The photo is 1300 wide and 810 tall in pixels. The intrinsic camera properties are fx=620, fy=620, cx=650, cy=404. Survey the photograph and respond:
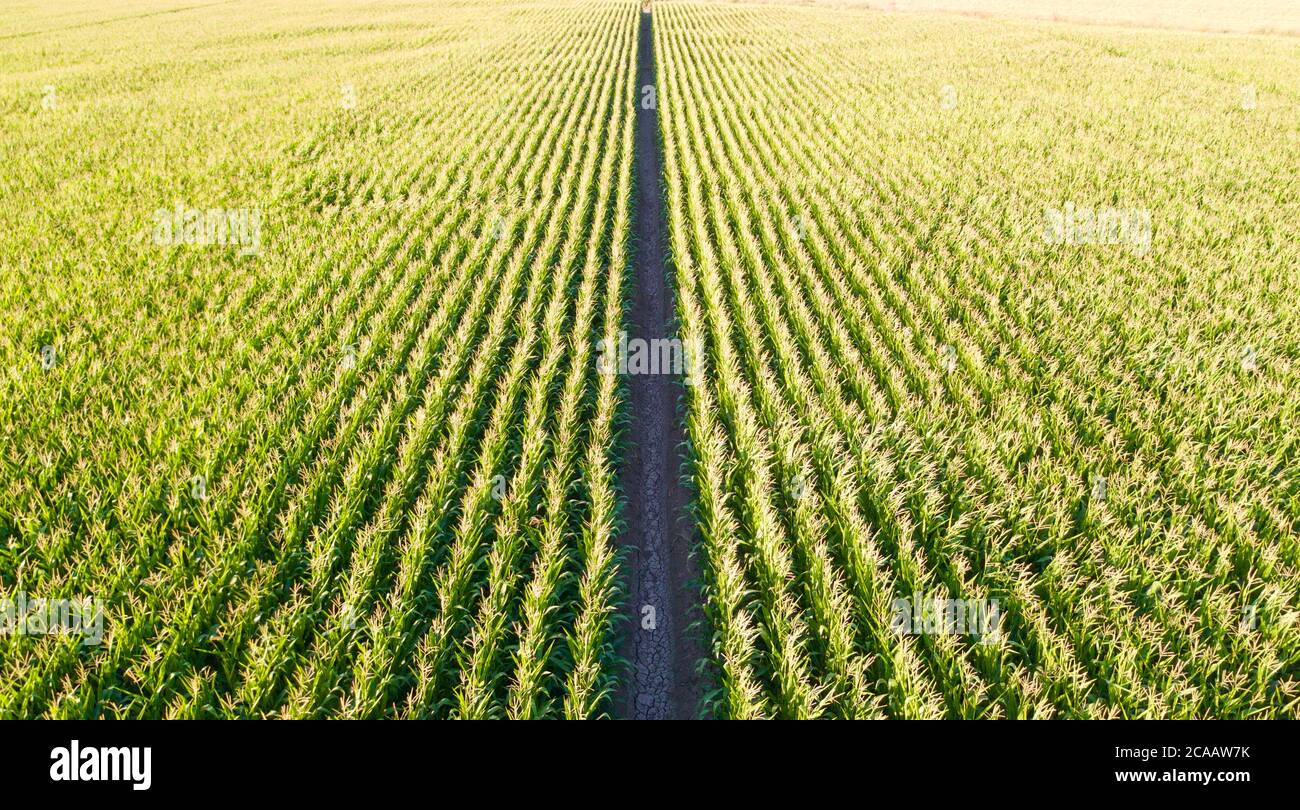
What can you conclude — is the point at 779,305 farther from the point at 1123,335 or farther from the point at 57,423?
the point at 57,423

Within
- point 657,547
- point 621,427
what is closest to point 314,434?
point 621,427
